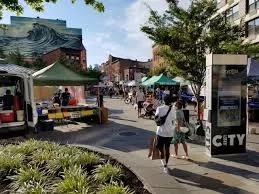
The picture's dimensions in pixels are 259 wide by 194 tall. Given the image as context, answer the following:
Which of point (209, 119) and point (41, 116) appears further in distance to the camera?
point (41, 116)

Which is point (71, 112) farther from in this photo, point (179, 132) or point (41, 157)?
point (41, 157)

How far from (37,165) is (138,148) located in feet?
15.7

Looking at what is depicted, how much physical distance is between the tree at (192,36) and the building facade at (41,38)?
75659 millimetres

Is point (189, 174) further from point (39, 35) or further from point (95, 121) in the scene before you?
point (39, 35)

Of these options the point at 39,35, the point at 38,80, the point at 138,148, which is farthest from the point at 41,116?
the point at 39,35

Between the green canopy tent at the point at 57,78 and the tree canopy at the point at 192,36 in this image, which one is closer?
the tree canopy at the point at 192,36

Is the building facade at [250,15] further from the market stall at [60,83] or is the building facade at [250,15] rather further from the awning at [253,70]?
the market stall at [60,83]

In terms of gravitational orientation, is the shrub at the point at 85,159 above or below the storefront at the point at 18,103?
below

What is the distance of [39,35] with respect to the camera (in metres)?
98.5

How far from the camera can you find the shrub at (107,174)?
5922 millimetres

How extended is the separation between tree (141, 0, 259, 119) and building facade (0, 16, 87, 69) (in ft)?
248

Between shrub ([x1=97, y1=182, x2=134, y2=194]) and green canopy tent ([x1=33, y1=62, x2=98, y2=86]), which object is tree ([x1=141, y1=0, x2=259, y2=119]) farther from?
shrub ([x1=97, y1=182, x2=134, y2=194])

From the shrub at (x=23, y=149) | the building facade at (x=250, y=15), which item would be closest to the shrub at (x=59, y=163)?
the shrub at (x=23, y=149)

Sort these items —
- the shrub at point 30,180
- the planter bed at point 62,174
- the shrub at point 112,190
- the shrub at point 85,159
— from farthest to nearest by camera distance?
1. the shrub at point 85,159
2. the shrub at point 30,180
3. the planter bed at point 62,174
4. the shrub at point 112,190
